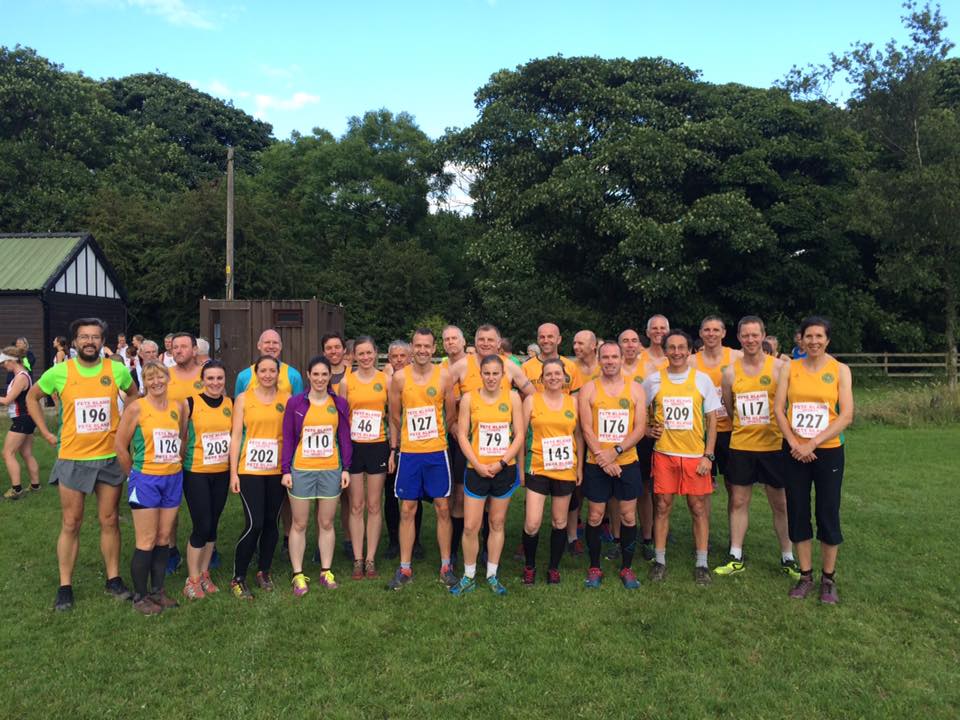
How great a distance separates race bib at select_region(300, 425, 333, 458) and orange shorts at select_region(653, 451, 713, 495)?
2.59m

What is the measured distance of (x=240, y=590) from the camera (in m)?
4.75

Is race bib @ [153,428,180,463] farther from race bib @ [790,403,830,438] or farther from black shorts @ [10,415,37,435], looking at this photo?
race bib @ [790,403,830,438]

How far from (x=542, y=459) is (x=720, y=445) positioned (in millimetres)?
1771

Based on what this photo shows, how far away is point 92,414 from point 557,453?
A: 3344mm

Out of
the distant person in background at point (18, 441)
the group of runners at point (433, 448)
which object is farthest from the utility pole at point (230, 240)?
the group of runners at point (433, 448)

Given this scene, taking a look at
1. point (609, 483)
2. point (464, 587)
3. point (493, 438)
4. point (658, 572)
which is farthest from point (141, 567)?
point (658, 572)

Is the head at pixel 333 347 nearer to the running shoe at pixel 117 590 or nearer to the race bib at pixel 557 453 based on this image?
the race bib at pixel 557 453

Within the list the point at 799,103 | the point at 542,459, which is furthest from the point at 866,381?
the point at 542,459

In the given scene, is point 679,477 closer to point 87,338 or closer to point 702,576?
point 702,576

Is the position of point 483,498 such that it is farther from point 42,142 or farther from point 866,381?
point 42,142

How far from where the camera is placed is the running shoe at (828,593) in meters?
4.66

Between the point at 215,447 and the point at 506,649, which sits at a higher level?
the point at 215,447

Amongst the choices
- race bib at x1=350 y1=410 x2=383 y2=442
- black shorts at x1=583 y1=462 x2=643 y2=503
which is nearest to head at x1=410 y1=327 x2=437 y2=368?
race bib at x1=350 y1=410 x2=383 y2=442

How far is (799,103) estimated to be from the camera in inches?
840
